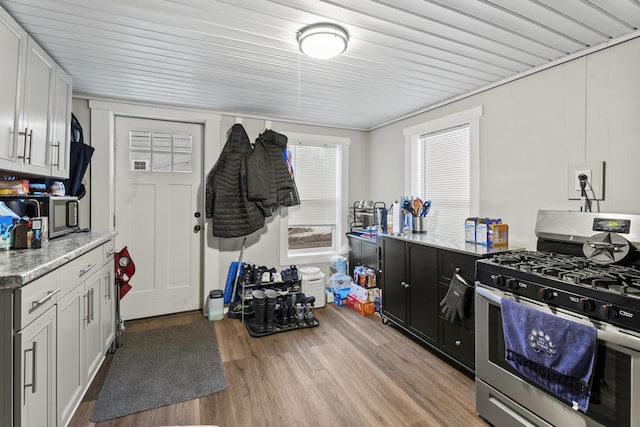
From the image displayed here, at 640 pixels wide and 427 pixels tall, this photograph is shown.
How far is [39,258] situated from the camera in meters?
1.50

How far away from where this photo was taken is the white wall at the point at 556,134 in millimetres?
1894

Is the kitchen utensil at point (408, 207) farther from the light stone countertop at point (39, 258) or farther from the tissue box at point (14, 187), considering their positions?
the tissue box at point (14, 187)

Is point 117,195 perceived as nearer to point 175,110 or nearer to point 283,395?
point 175,110

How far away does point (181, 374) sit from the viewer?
2318 millimetres

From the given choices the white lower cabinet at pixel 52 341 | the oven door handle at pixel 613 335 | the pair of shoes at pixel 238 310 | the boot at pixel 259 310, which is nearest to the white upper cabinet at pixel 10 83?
the white lower cabinet at pixel 52 341

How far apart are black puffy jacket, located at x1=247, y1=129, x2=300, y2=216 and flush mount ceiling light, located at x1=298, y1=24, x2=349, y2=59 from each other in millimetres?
1586

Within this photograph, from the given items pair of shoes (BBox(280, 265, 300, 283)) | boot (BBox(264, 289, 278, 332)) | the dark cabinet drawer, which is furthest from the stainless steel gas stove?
pair of shoes (BBox(280, 265, 300, 283))

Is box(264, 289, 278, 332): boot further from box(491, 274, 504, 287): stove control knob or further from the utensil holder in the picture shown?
box(491, 274, 504, 287): stove control knob

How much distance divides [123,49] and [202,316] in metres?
2.63

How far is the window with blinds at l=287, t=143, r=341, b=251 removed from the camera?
401 centimetres

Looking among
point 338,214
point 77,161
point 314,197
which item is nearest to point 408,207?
point 338,214

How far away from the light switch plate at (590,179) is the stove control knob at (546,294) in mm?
964

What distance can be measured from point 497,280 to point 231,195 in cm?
257

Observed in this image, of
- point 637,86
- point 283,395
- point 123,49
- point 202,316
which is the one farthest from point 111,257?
point 637,86
